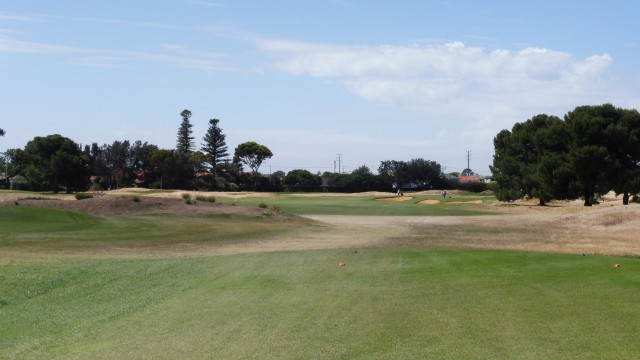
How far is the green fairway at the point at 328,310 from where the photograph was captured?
9.53m

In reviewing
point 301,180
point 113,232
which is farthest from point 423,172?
point 113,232

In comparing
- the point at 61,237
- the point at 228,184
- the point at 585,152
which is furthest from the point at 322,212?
the point at 228,184

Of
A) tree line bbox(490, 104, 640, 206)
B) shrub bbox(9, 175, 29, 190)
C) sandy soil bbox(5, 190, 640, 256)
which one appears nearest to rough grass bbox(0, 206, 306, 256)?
sandy soil bbox(5, 190, 640, 256)

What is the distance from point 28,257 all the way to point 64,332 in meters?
12.4

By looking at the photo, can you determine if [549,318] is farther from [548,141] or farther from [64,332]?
[548,141]

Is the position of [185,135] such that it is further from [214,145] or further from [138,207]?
[138,207]

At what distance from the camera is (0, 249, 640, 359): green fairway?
9.53 meters

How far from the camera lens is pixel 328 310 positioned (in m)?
12.3

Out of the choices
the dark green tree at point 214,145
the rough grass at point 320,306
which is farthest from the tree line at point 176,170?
the rough grass at point 320,306

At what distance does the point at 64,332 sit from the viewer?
11.7 meters

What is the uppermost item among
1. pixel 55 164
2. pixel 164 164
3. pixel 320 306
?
pixel 164 164

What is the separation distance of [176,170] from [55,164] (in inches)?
1144

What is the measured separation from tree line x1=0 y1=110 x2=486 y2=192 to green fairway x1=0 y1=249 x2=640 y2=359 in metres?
95.5

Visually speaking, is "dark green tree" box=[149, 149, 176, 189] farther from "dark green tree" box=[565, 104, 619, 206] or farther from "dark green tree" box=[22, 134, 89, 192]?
"dark green tree" box=[565, 104, 619, 206]
